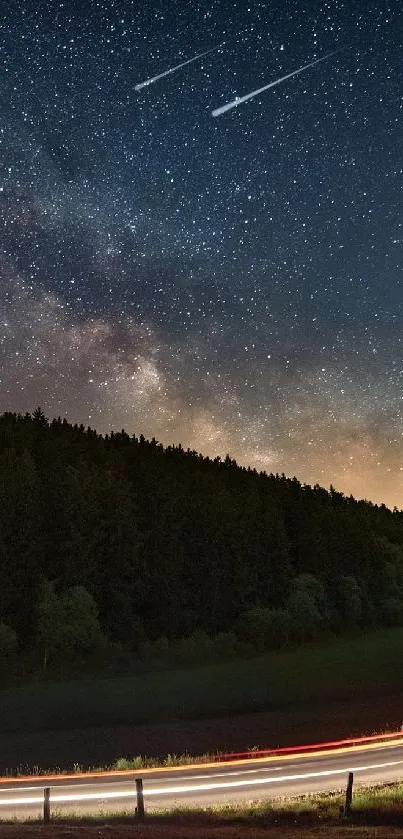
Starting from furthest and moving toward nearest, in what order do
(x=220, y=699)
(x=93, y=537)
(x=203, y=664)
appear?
(x=93, y=537), (x=203, y=664), (x=220, y=699)

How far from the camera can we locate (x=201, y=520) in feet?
279

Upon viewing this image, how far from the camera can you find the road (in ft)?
63.7

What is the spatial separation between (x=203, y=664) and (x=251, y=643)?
11.8 m

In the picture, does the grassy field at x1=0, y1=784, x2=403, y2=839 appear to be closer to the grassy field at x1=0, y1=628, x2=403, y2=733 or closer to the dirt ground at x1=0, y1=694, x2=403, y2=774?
the dirt ground at x1=0, y1=694, x2=403, y2=774

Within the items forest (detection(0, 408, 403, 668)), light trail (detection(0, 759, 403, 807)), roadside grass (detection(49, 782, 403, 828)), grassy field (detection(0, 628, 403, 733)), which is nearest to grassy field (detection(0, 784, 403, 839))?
roadside grass (detection(49, 782, 403, 828))

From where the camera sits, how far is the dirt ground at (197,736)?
31792 millimetres

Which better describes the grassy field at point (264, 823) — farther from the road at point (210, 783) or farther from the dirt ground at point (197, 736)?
the dirt ground at point (197, 736)

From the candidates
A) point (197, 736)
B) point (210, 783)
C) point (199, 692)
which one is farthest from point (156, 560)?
point (210, 783)

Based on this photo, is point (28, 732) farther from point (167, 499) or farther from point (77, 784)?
point (167, 499)

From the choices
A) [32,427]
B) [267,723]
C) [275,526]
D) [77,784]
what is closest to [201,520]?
[275,526]

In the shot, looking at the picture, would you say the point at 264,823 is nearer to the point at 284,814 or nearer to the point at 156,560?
the point at 284,814

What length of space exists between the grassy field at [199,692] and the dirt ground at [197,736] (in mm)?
2423

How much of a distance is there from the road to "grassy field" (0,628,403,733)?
15.7 m

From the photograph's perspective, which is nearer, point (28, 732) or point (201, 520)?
point (28, 732)
